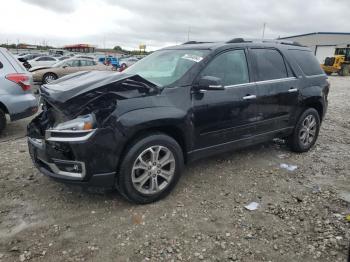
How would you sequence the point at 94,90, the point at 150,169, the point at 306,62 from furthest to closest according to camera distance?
1. the point at 306,62
2. the point at 150,169
3. the point at 94,90

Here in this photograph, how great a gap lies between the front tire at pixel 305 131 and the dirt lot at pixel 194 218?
0.57 m

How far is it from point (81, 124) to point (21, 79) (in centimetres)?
339

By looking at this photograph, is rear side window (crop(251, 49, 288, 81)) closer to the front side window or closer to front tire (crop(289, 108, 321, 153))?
the front side window

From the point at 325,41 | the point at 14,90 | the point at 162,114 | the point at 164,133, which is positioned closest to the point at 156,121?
the point at 162,114

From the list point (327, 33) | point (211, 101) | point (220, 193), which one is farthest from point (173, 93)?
point (327, 33)

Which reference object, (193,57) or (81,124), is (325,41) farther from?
(81,124)

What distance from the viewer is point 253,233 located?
300cm

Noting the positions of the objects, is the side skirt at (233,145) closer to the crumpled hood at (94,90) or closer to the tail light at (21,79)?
the crumpled hood at (94,90)

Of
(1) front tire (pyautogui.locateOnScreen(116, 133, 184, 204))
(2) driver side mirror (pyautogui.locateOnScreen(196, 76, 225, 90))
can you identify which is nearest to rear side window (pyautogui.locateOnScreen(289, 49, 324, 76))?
(2) driver side mirror (pyautogui.locateOnScreen(196, 76, 225, 90))

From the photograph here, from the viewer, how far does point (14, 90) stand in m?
5.58

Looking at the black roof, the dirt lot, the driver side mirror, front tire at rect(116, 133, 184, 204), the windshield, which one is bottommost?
the dirt lot

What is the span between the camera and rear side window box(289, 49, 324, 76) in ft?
16.5

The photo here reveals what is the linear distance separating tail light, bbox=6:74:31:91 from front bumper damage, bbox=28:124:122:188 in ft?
9.74

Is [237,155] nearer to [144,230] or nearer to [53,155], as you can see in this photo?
[144,230]
